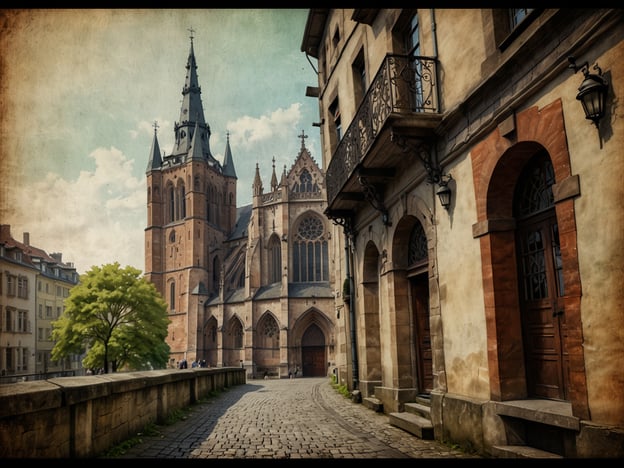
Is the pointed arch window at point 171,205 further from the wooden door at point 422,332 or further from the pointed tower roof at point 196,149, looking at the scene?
the wooden door at point 422,332

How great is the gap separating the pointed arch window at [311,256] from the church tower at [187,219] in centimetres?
1198

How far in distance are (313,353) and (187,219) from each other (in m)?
21.8

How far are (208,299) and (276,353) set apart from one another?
446 inches

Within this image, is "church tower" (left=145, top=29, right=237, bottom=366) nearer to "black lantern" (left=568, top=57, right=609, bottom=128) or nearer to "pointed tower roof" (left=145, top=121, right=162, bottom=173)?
"pointed tower roof" (left=145, top=121, right=162, bottom=173)

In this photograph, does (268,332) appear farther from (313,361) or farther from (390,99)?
(390,99)

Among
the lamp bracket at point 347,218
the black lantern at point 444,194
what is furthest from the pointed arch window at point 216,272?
the black lantern at point 444,194

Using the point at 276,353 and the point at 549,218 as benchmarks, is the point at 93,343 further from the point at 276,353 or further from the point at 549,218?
the point at 549,218

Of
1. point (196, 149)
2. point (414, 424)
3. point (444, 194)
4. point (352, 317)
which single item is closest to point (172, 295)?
point (196, 149)

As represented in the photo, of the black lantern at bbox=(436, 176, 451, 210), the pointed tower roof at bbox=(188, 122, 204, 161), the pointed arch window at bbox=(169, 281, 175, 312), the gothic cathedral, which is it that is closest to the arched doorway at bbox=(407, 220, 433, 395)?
the black lantern at bbox=(436, 176, 451, 210)

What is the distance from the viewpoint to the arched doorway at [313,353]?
1972 inches

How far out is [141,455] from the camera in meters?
6.61

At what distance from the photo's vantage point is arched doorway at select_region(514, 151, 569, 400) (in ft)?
20.6

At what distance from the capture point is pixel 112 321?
125 feet

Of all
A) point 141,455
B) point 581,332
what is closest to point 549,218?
point 581,332
